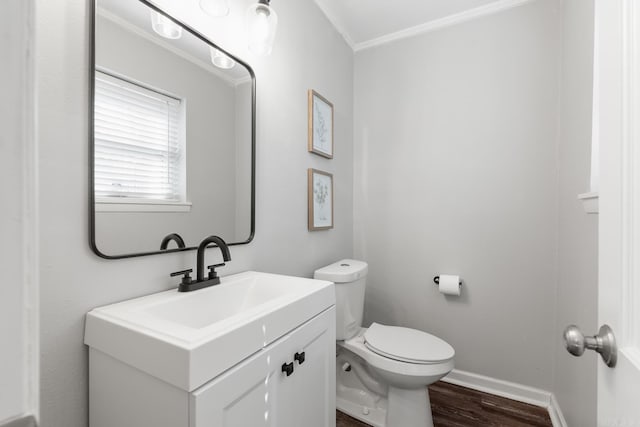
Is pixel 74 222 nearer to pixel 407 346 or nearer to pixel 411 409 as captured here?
pixel 407 346

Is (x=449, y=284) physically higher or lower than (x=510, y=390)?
higher

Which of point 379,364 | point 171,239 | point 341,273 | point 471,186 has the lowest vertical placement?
point 379,364

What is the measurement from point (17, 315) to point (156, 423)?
0.57m

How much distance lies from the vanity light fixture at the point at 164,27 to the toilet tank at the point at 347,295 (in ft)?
4.10

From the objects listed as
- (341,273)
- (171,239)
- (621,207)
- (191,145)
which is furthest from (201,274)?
(621,207)

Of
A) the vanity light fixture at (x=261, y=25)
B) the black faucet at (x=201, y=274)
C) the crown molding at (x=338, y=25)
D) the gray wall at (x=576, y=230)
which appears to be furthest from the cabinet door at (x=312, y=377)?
the crown molding at (x=338, y=25)

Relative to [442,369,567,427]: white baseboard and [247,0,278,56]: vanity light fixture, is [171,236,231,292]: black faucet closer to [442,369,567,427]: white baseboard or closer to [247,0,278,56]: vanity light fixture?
[247,0,278,56]: vanity light fixture

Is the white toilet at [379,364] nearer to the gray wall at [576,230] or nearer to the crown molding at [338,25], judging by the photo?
the gray wall at [576,230]

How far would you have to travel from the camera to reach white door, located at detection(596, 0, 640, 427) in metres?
0.42

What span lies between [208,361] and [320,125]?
1504 mm

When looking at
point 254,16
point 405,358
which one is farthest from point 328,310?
point 254,16

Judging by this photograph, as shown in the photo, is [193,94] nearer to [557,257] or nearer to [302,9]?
[302,9]

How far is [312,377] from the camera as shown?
96cm

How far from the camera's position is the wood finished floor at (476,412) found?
1545 millimetres
